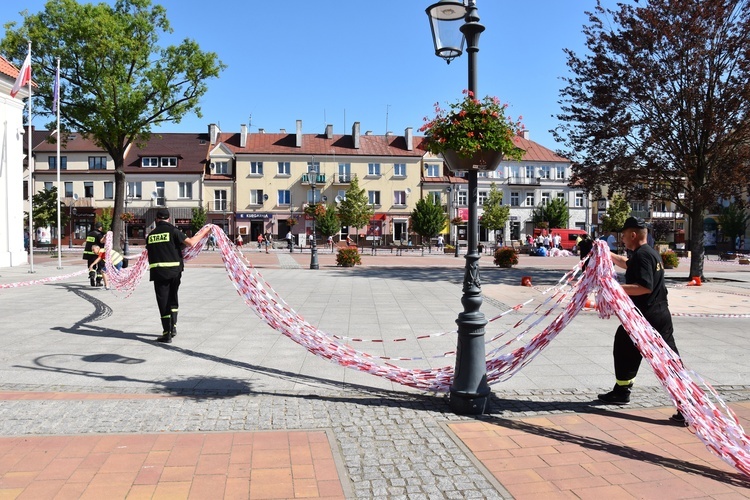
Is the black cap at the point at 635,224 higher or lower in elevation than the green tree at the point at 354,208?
lower

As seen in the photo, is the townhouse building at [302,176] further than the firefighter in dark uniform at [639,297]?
Yes

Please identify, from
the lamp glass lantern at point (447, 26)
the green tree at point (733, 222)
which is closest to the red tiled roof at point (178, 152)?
the green tree at point (733, 222)

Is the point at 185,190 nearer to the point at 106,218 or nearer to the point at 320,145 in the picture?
the point at 106,218

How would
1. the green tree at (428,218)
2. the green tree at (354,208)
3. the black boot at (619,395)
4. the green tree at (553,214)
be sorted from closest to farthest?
the black boot at (619,395) < the green tree at (428,218) < the green tree at (354,208) < the green tree at (553,214)

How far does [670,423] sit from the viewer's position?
17.0 feet

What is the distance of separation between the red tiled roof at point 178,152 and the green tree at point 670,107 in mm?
49051

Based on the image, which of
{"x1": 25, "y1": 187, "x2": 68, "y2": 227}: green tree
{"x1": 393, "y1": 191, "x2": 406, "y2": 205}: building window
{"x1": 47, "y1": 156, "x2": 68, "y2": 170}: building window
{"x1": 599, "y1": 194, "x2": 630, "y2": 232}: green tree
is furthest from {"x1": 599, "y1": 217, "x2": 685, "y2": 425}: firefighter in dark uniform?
{"x1": 47, "y1": 156, "x2": 68, "y2": 170}: building window

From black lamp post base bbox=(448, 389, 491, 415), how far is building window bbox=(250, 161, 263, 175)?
194 ft

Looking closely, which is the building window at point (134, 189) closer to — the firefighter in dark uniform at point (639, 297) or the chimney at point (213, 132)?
the chimney at point (213, 132)

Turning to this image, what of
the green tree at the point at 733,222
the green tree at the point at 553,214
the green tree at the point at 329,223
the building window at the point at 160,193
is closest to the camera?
the green tree at the point at 329,223

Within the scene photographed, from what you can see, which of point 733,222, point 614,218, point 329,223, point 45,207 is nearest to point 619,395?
point 45,207

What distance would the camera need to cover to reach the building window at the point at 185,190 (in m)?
61.1

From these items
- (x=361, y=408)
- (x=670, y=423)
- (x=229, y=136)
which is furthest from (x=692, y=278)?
(x=229, y=136)

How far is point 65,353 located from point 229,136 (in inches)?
2382
